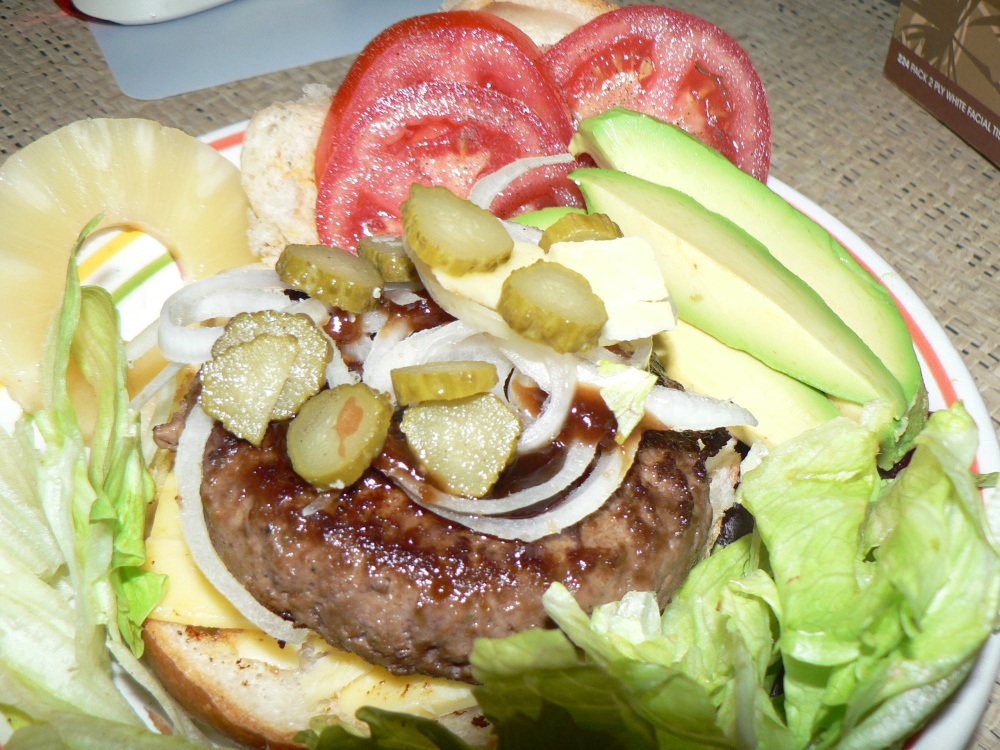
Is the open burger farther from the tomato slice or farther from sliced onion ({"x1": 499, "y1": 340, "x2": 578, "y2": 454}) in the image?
the tomato slice

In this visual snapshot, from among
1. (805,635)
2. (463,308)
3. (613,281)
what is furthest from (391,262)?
(805,635)

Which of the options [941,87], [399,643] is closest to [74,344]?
[399,643]

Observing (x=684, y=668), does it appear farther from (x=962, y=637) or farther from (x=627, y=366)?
(x=627, y=366)

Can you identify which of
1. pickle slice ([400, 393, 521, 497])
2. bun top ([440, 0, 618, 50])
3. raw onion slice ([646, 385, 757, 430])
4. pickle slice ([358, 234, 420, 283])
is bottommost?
raw onion slice ([646, 385, 757, 430])

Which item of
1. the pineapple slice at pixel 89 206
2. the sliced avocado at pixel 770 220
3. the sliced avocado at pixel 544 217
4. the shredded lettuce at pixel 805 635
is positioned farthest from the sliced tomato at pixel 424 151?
the shredded lettuce at pixel 805 635

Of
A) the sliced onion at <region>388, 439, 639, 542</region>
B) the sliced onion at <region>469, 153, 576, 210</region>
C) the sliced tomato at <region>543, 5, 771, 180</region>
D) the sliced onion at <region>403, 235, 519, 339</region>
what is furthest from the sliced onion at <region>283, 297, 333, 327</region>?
the sliced tomato at <region>543, 5, 771, 180</region>

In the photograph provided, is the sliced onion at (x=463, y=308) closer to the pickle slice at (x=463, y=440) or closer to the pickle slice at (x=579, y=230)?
the pickle slice at (x=463, y=440)
